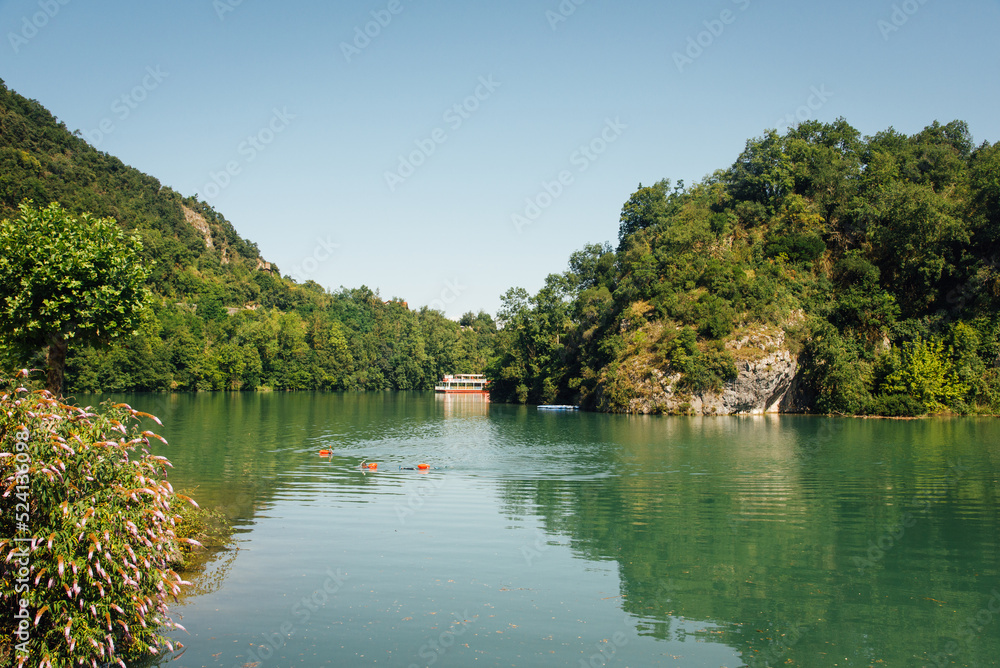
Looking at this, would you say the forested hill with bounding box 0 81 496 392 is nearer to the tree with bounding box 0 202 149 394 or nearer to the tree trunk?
the tree trunk

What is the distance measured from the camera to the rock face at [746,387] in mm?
75000

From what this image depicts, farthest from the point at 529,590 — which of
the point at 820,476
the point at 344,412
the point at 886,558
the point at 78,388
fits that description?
the point at 78,388

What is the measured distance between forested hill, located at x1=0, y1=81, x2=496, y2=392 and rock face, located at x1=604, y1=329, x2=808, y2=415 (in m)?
64.6

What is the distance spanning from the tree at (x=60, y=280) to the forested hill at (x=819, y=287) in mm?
62015

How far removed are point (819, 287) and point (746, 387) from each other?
698 inches

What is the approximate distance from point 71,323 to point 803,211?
3445 inches

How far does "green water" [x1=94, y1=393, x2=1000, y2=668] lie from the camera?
12328 millimetres

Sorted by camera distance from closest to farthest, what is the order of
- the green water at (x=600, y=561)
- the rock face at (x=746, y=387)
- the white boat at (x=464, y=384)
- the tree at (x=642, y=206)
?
the green water at (x=600, y=561) → the rock face at (x=746, y=387) → the tree at (x=642, y=206) → the white boat at (x=464, y=384)

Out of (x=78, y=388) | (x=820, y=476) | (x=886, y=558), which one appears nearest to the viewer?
(x=886, y=558)

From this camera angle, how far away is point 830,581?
16.2 meters

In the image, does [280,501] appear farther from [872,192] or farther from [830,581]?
[872,192]

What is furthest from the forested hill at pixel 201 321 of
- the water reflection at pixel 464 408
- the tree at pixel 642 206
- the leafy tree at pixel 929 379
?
the leafy tree at pixel 929 379

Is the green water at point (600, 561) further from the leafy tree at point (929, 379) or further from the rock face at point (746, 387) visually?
the rock face at point (746, 387)

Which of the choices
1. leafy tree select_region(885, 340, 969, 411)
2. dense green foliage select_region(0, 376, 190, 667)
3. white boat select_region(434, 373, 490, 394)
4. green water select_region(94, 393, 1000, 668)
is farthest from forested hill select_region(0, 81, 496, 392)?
dense green foliage select_region(0, 376, 190, 667)
